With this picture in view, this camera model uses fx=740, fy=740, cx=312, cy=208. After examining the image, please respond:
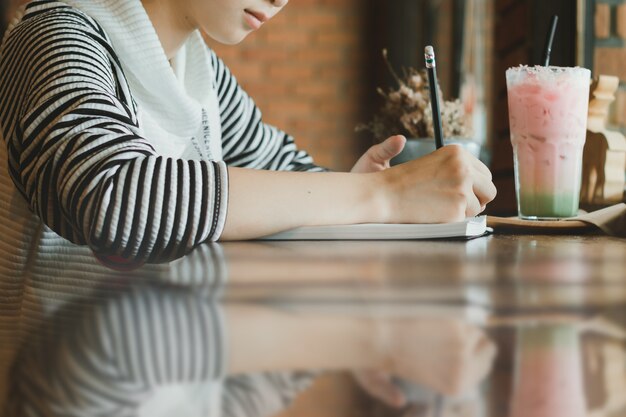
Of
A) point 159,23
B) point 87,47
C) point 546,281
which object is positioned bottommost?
point 546,281

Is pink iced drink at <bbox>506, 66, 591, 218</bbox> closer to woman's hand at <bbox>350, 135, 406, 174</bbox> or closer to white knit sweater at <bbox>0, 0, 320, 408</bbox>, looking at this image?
woman's hand at <bbox>350, 135, 406, 174</bbox>

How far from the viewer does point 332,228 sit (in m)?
0.82

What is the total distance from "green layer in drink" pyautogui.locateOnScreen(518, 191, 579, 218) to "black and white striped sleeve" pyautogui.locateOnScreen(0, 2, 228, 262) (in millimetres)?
512

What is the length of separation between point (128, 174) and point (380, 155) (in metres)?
0.57

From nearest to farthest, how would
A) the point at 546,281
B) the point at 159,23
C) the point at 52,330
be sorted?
the point at 52,330
the point at 546,281
the point at 159,23

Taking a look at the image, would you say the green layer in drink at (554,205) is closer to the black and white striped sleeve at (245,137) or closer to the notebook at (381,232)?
the notebook at (381,232)

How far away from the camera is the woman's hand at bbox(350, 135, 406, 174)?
1.20 m

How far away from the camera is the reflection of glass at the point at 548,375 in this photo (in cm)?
22

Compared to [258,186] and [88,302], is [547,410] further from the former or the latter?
[258,186]

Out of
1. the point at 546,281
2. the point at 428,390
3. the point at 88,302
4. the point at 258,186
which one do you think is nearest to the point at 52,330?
the point at 88,302

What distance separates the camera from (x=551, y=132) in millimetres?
1086

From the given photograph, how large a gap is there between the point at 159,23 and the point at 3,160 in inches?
15.2

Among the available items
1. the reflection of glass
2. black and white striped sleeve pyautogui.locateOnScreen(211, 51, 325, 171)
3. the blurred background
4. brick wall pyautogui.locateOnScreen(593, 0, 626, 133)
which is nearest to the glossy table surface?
the reflection of glass

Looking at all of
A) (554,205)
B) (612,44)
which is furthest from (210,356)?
(612,44)
